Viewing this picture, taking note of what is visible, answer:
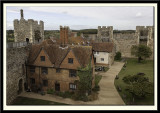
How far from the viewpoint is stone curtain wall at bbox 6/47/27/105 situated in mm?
22484

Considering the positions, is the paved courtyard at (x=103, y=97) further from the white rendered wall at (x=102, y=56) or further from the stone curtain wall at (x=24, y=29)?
the stone curtain wall at (x=24, y=29)

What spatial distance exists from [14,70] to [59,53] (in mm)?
8447

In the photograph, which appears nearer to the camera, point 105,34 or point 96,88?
point 96,88

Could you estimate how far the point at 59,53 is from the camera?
1105 inches

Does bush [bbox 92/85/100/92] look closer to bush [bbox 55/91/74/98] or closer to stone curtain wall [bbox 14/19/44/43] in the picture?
bush [bbox 55/91/74/98]

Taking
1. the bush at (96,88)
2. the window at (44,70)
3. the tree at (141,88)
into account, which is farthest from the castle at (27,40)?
the tree at (141,88)

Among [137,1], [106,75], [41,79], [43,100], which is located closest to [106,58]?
[106,75]

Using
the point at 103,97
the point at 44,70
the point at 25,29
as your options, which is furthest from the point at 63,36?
the point at 25,29

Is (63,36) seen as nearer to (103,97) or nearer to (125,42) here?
(103,97)

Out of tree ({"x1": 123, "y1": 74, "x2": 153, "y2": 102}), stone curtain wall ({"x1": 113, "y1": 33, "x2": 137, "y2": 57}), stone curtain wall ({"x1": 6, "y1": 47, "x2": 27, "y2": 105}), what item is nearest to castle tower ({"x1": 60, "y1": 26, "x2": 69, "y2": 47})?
stone curtain wall ({"x1": 6, "y1": 47, "x2": 27, "y2": 105})

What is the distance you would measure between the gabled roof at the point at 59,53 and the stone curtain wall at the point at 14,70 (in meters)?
2.09

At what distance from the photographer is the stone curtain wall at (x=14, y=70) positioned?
2248cm

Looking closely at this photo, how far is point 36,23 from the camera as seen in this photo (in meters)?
39.0

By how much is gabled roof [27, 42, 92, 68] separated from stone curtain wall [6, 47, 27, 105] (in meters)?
2.09
